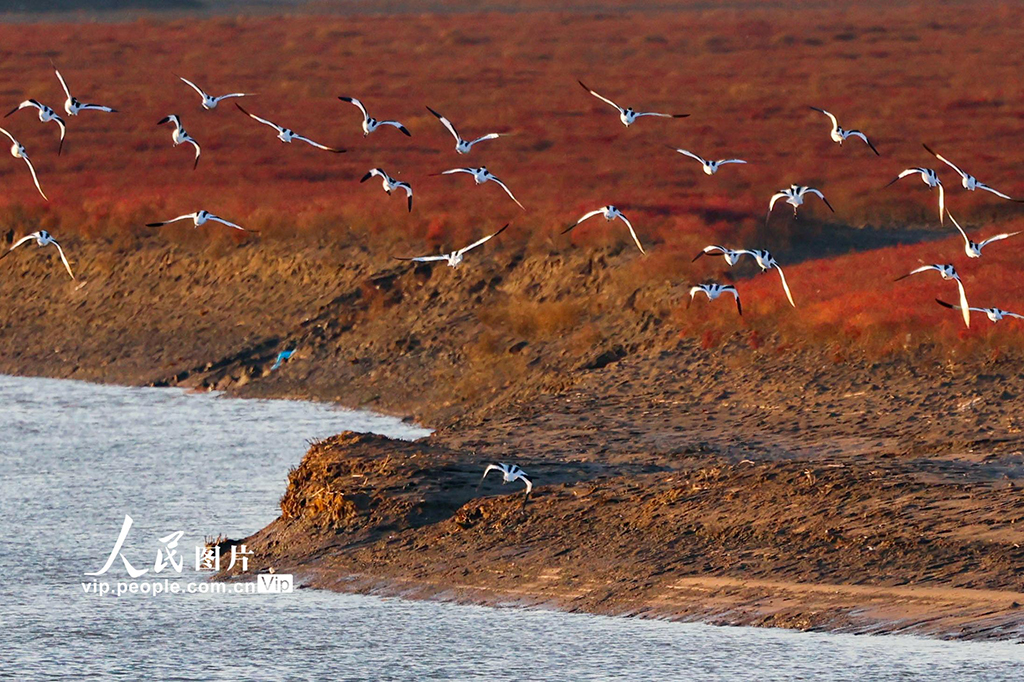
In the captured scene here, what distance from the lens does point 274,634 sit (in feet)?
51.9

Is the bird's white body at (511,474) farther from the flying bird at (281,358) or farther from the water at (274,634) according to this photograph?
the flying bird at (281,358)

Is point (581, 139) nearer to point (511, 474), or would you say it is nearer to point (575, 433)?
point (575, 433)

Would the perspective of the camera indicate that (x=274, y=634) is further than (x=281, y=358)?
No

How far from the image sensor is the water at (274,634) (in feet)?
46.9

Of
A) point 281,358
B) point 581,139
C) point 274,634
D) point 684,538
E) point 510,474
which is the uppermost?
point 581,139

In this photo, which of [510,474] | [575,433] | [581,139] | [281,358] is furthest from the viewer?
[581,139]

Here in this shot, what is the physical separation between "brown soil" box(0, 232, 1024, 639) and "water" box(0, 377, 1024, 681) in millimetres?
433

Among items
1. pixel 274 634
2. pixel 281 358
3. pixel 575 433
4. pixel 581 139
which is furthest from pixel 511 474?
pixel 581 139

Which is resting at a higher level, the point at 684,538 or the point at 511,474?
the point at 511,474

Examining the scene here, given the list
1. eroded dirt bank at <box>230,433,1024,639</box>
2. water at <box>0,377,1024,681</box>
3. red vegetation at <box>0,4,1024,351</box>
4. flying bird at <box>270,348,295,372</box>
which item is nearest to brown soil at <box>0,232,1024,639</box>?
eroded dirt bank at <box>230,433,1024,639</box>

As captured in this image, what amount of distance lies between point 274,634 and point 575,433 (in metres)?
7.68

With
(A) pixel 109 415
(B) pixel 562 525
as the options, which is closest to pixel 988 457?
(B) pixel 562 525

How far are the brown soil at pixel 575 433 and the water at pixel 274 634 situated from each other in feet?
1.42

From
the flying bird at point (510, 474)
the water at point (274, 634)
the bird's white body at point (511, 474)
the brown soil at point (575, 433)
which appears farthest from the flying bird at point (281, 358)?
the bird's white body at point (511, 474)
